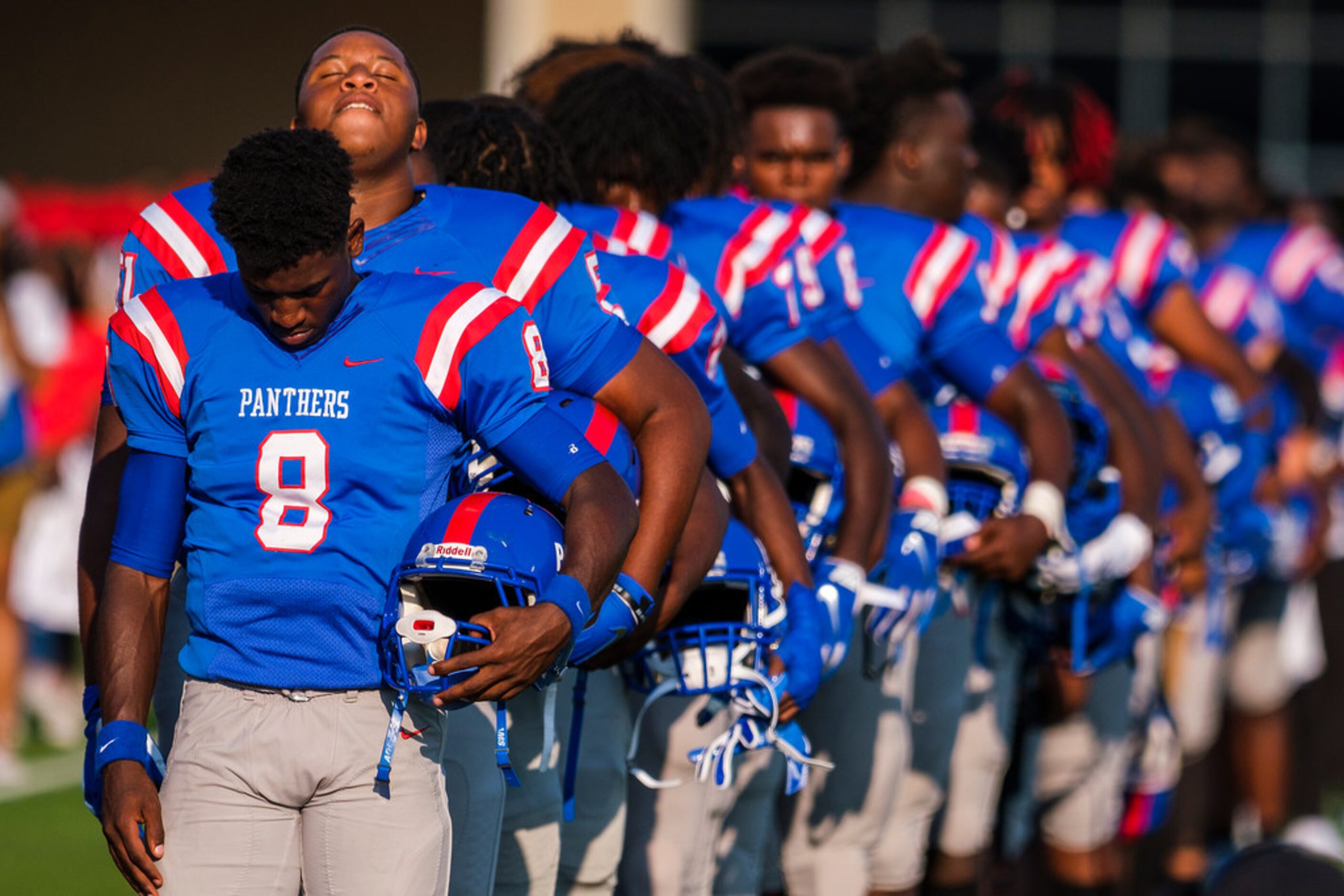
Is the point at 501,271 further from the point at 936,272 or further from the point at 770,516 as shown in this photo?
the point at 936,272

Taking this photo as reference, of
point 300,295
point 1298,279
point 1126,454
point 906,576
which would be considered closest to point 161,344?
point 300,295

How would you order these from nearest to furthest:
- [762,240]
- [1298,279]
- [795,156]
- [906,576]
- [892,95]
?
[762,240]
[906,576]
[795,156]
[892,95]
[1298,279]

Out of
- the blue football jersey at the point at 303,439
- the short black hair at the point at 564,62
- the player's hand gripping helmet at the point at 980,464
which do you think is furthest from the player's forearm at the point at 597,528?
the player's hand gripping helmet at the point at 980,464

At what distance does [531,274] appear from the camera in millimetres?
3135

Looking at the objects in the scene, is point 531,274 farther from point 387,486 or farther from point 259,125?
point 259,125

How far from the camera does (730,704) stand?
359 cm

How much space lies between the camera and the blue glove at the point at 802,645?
11.8ft

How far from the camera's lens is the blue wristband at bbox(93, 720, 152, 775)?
2.74m

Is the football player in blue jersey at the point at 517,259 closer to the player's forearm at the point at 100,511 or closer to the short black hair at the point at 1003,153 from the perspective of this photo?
the player's forearm at the point at 100,511

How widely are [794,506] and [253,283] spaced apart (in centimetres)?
173

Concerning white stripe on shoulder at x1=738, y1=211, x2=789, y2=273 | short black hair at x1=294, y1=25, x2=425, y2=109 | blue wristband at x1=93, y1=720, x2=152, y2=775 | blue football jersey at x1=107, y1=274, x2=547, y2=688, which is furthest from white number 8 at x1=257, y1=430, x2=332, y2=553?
white stripe on shoulder at x1=738, y1=211, x2=789, y2=273

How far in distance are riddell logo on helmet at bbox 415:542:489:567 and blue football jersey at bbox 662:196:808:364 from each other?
1.29 m

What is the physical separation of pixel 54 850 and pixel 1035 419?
360 centimetres

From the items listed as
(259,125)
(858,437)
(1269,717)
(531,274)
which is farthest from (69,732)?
(259,125)
